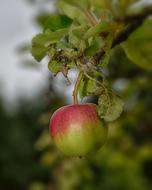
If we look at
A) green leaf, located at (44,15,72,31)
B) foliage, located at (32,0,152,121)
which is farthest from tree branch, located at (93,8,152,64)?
green leaf, located at (44,15,72,31)

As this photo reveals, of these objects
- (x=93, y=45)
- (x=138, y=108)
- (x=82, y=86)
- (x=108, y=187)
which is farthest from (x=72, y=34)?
(x=108, y=187)

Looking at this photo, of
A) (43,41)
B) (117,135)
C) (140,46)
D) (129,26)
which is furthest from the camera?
(117,135)

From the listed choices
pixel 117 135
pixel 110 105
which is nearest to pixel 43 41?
pixel 110 105

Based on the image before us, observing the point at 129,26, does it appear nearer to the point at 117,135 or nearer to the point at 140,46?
the point at 140,46

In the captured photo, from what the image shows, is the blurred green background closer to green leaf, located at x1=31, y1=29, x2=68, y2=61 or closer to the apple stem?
the apple stem

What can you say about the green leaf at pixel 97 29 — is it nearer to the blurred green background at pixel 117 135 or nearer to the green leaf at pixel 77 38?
the green leaf at pixel 77 38

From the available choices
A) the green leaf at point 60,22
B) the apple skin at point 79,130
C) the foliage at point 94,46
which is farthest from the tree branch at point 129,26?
the green leaf at point 60,22
